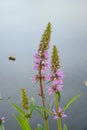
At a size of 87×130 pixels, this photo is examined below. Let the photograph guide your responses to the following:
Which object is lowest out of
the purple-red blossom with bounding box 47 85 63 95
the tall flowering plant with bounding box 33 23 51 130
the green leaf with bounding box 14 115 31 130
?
the green leaf with bounding box 14 115 31 130

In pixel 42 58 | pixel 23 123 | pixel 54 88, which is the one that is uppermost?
pixel 42 58

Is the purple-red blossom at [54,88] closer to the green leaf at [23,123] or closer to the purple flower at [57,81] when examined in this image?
the purple flower at [57,81]

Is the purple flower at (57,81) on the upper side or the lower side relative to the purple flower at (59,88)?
upper

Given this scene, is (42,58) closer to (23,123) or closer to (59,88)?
(59,88)

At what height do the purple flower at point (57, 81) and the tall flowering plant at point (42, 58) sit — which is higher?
the tall flowering plant at point (42, 58)

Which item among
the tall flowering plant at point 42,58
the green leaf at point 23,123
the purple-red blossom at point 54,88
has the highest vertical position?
the tall flowering plant at point 42,58

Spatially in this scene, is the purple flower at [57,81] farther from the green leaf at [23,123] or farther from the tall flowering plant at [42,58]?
the green leaf at [23,123]

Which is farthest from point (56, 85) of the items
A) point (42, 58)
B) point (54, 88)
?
point (42, 58)

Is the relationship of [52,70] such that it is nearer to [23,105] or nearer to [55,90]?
[55,90]

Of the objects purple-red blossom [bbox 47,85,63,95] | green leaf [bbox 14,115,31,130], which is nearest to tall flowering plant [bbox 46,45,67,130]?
purple-red blossom [bbox 47,85,63,95]

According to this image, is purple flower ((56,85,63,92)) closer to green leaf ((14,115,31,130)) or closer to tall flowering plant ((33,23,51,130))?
tall flowering plant ((33,23,51,130))

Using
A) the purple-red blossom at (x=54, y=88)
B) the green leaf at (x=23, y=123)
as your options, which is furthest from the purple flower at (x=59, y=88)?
the green leaf at (x=23, y=123)

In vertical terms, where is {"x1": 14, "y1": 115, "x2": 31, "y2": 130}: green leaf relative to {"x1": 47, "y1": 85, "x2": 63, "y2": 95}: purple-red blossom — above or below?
below
